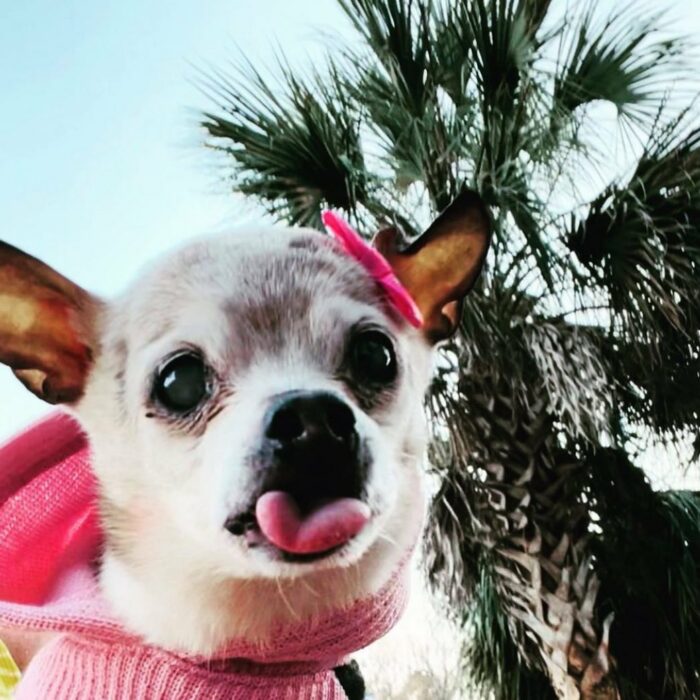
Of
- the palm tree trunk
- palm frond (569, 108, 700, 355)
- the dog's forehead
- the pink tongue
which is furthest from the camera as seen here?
palm frond (569, 108, 700, 355)

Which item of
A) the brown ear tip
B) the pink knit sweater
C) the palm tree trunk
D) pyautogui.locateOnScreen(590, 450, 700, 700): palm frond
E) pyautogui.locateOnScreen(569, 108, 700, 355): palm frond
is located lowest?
pyautogui.locateOnScreen(590, 450, 700, 700): palm frond

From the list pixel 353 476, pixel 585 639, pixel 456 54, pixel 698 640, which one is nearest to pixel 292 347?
pixel 353 476

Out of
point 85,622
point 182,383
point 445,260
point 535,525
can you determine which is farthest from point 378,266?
point 535,525

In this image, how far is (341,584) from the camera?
50 centimetres

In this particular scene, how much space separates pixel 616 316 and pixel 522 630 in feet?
2.46

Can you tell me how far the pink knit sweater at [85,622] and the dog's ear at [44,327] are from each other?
0.25 feet

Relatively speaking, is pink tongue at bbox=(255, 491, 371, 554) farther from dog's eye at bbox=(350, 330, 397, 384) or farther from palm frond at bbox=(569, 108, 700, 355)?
palm frond at bbox=(569, 108, 700, 355)

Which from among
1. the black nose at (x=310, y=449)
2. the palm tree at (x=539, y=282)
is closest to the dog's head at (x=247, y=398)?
the black nose at (x=310, y=449)

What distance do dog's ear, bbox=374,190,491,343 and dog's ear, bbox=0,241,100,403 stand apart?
→ 209mm

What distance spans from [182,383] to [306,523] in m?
0.12

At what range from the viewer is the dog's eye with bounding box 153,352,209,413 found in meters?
0.47

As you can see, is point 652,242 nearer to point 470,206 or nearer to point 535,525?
point 535,525

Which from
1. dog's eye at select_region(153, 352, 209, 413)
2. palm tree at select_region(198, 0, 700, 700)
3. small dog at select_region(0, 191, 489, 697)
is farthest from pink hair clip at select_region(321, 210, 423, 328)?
palm tree at select_region(198, 0, 700, 700)

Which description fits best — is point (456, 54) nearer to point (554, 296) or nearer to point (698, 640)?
point (554, 296)
